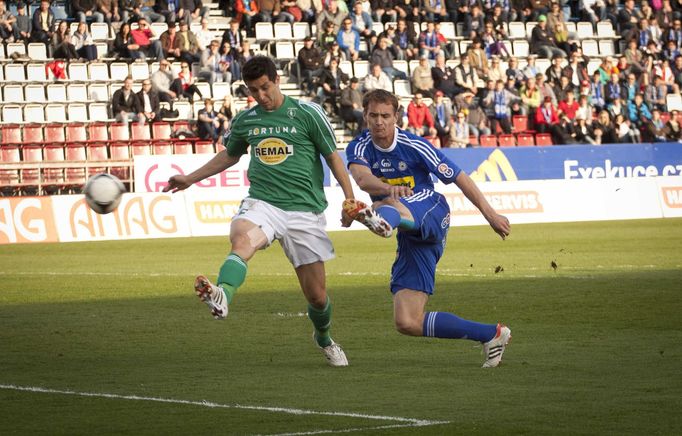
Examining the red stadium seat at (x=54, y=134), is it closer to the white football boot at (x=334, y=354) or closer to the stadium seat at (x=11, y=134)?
the stadium seat at (x=11, y=134)

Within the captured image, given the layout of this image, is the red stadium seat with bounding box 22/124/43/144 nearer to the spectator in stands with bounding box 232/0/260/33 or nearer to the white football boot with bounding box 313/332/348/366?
the spectator in stands with bounding box 232/0/260/33

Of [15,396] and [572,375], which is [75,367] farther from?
[572,375]

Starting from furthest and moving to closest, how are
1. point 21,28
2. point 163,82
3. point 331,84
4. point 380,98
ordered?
point 331,84 < point 21,28 < point 163,82 < point 380,98

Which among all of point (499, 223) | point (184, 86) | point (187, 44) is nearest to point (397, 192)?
point (499, 223)

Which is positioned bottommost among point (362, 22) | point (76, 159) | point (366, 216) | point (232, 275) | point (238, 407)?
point (76, 159)

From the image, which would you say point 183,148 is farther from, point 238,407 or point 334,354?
point 238,407

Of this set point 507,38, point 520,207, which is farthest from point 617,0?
point 520,207

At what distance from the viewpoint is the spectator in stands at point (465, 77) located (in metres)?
37.4

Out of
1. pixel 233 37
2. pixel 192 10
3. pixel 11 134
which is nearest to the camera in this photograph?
pixel 11 134

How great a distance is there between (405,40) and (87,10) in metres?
9.69

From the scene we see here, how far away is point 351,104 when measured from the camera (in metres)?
34.9

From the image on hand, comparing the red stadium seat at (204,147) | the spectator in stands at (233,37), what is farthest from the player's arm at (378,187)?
the spectator in stands at (233,37)

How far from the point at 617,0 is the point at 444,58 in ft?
32.5

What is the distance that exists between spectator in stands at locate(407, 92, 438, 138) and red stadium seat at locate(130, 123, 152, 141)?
23.6ft
